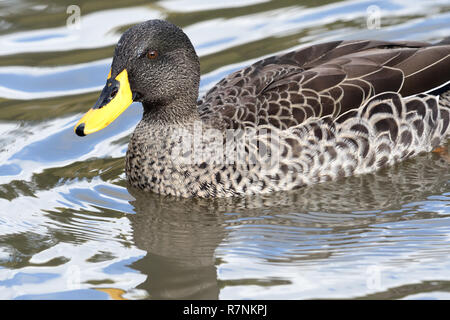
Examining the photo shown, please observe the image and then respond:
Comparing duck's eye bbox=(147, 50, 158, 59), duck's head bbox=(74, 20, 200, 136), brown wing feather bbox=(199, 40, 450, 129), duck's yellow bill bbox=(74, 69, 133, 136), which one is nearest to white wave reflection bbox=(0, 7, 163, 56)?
brown wing feather bbox=(199, 40, 450, 129)

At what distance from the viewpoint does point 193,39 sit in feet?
37.0

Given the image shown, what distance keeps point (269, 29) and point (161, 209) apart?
4.35 metres

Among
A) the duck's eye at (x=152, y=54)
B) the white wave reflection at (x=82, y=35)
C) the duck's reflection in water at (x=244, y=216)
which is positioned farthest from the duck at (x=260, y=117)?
the white wave reflection at (x=82, y=35)

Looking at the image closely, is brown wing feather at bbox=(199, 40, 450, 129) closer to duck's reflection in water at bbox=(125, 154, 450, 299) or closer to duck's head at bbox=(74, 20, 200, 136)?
duck's head at bbox=(74, 20, 200, 136)

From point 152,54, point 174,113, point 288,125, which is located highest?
point 152,54

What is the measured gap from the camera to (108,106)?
746 centimetres

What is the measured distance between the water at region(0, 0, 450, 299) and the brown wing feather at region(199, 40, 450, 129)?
78cm

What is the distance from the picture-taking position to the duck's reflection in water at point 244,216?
6.79 metres

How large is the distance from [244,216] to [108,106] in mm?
1575

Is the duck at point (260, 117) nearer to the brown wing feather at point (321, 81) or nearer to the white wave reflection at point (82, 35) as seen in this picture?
the brown wing feather at point (321, 81)

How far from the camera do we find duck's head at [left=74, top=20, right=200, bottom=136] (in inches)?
294

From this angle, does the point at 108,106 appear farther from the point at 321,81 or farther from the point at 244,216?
the point at 321,81

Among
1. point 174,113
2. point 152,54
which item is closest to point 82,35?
point 174,113
